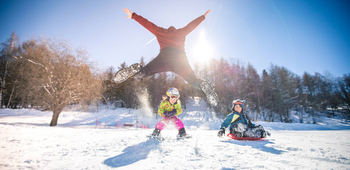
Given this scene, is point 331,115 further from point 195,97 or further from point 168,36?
point 168,36

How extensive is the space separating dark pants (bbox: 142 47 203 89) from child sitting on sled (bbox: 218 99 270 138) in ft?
3.74

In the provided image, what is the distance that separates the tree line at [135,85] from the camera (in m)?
10.2

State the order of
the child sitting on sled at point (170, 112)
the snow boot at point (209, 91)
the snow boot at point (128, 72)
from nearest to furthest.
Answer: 1. the snow boot at point (128, 72)
2. the snow boot at point (209, 91)
3. the child sitting on sled at point (170, 112)

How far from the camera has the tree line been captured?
10.2m

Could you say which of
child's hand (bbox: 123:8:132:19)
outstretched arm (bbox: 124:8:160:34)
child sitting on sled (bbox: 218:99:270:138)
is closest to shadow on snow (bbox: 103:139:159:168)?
child sitting on sled (bbox: 218:99:270:138)

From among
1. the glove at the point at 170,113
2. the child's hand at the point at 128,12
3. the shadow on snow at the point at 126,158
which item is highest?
the child's hand at the point at 128,12

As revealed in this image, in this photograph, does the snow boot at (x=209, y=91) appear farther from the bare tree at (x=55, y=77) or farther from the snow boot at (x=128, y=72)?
the bare tree at (x=55, y=77)

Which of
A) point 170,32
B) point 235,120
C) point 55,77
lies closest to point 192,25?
point 170,32

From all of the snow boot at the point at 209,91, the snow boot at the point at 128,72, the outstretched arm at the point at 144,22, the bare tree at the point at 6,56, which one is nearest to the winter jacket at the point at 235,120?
the snow boot at the point at 209,91

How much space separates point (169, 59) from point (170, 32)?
638 millimetres

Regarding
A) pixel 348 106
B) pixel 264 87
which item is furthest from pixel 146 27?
pixel 348 106

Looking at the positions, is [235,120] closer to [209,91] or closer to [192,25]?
[209,91]

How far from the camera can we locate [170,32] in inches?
114

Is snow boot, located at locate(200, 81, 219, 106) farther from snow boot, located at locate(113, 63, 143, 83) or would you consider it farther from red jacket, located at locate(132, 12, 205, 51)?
snow boot, located at locate(113, 63, 143, 83)
